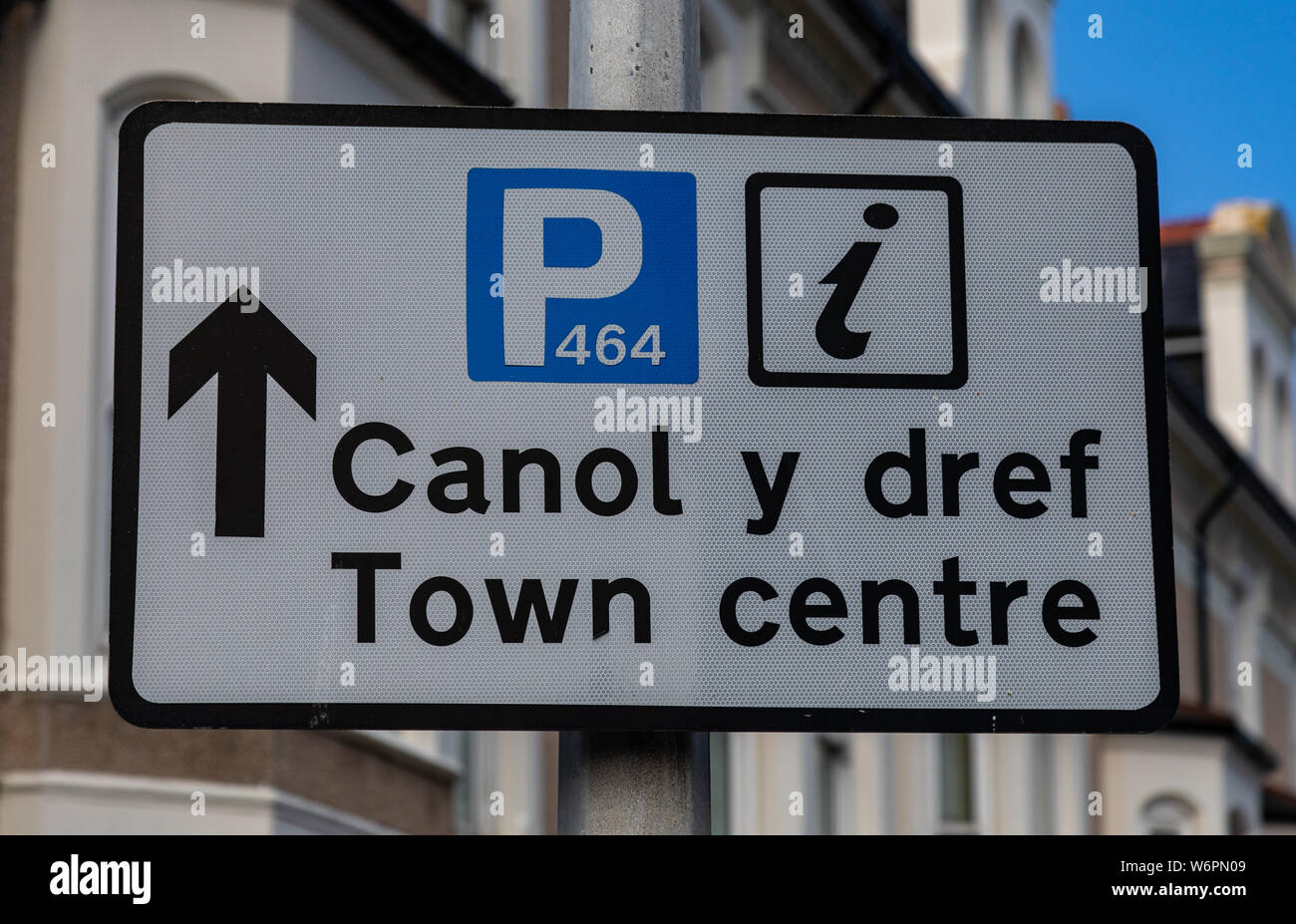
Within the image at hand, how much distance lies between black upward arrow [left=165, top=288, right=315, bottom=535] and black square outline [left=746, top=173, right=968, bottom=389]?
0.57m

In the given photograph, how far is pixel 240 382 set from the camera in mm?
2715

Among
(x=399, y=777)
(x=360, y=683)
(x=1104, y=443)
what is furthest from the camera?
(x=399, y=777)

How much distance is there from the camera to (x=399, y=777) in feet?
38.2

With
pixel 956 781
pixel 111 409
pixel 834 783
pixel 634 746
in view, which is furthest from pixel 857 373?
pixel 956 781

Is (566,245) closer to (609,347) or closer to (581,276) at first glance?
(581,276)

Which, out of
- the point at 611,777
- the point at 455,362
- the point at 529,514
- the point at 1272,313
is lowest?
the point at 611,777

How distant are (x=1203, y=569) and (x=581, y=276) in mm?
24478

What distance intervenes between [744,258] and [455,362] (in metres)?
0.40

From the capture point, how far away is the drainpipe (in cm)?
2614

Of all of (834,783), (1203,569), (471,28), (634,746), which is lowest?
Result: (634,746)

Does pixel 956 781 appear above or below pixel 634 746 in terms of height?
above

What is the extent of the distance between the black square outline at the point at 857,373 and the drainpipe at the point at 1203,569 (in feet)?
78.9

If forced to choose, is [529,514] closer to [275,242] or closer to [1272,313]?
[275,242]

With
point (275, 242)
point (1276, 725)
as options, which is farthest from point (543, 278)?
point (1276, 725)
